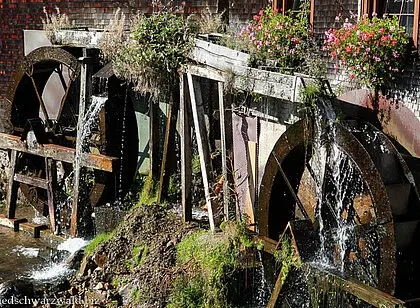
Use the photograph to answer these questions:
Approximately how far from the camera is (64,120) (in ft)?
38.0

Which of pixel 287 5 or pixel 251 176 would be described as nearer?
pixel 287 5

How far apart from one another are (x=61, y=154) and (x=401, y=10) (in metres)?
5.08

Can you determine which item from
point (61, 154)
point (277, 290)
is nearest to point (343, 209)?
point (277, 290)

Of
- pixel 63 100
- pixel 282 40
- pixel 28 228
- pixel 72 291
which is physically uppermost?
pixel 282 40

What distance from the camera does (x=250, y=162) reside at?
27.5 feet

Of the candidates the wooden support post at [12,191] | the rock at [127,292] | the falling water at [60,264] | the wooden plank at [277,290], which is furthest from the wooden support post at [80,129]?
the wooden plank at [277,290]

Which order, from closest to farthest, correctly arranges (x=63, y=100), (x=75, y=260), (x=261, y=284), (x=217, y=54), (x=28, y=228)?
(x=261, y=284) → (x=217, y=54) → (x=75, y=260) → (x=28, y=228) → (x=63, y=100)

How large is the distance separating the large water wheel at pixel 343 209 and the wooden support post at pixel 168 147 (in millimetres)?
1995

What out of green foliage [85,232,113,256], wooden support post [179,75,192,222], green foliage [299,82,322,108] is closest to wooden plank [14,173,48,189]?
green foliage [85,232,113,256]

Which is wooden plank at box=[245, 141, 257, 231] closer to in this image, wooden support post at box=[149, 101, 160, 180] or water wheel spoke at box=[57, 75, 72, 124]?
wooden support post at box=[149, 101, 160, 180]

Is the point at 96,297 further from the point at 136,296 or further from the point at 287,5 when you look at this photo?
the point at 287,5

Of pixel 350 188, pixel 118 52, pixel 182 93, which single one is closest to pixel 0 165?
pixel 118 52

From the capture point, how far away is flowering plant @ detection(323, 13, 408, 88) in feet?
21.7

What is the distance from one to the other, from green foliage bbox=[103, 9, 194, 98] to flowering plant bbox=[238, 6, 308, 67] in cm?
86
